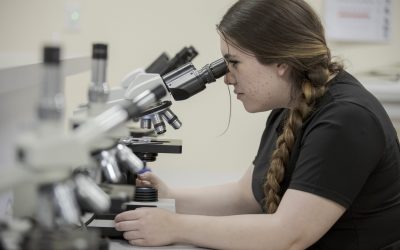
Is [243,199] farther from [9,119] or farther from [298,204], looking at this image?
[9,119]

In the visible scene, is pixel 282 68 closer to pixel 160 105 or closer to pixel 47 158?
pixel 160 105

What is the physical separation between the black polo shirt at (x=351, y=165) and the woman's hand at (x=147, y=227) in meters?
0.30

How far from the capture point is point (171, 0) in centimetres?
299

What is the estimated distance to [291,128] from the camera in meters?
1.60

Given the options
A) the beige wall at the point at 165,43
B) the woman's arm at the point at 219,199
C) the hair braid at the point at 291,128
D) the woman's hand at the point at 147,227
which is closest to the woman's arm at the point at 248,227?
the woman's hand at the point at 147,227

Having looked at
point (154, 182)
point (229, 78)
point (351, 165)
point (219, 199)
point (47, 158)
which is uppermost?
point (47, 158)

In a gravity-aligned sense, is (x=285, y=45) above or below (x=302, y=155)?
above

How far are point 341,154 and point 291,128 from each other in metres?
0.19

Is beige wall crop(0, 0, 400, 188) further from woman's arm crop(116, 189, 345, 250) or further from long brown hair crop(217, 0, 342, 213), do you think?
woman's arm crop(116, 189, 345, 250)

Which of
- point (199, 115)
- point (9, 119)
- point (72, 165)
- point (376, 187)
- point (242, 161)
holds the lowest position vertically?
point (242, 161)

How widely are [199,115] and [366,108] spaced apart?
1587 millimetres

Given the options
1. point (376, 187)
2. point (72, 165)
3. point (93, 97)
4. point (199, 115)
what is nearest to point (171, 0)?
point (199, 115)

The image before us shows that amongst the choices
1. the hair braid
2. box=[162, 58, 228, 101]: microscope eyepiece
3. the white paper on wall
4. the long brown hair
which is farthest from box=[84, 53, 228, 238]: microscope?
the white paper on wall

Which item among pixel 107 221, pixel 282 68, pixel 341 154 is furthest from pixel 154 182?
pixel 341 154
